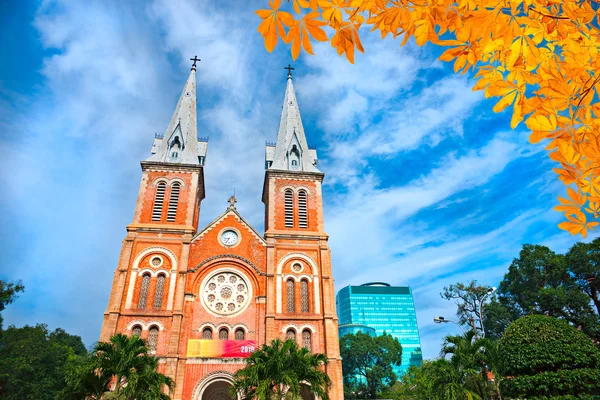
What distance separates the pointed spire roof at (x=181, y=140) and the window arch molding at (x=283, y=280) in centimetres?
1085

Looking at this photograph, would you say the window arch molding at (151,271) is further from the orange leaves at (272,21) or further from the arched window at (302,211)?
the orange leaves at (272,21)

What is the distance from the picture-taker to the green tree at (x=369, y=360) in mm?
46744

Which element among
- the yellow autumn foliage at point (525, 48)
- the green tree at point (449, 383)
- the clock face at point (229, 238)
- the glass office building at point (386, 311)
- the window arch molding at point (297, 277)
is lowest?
the green tree at point (449, 383)

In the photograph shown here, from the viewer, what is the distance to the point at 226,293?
27.0m

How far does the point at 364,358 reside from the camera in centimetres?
4812

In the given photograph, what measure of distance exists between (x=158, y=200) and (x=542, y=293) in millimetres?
30322

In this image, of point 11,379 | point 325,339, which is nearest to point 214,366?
point 325,339

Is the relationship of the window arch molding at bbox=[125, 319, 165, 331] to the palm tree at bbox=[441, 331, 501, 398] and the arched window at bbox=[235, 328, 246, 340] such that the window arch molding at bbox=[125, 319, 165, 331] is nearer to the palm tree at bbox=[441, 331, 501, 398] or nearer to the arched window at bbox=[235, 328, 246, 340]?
the arched window at bbox=[235, 328, 246, 340]

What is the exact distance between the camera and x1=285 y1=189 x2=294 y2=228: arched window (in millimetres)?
30441

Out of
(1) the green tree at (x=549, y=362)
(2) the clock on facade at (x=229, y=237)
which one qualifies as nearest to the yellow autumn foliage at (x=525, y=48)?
(1) the green tree at (x=549, y=362)

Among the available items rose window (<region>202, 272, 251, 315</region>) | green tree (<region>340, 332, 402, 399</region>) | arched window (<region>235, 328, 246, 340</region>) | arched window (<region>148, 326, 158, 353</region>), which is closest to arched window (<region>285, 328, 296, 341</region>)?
arched window (<region>235, 328, 246, 340</region>)

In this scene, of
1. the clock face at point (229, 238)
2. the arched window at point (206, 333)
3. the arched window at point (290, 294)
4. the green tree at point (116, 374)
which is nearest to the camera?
the green tree at point (116, 374)

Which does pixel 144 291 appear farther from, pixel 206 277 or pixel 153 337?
pixel 206 277

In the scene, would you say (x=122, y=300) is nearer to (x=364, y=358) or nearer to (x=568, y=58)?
(x=568, y=58)
